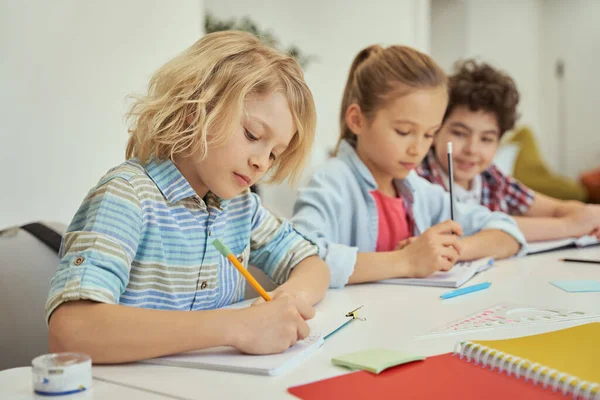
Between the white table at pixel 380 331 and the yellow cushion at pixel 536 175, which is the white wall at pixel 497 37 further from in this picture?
the white table at pixel 380 331

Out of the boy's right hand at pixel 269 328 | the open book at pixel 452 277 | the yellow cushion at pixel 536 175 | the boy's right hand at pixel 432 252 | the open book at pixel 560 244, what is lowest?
the yellow cushion at pixel 536 175

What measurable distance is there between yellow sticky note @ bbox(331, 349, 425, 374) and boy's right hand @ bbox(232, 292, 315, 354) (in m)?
0.07

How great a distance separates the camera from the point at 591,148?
20.1 ft

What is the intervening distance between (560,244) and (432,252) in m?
0.60

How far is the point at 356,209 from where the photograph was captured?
1.58m

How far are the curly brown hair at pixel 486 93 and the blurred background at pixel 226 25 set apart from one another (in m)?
1.08

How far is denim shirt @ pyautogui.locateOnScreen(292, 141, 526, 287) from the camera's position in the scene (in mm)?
1474

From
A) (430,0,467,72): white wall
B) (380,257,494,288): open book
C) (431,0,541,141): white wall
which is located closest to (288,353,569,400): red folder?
(380,257,494,288): open book

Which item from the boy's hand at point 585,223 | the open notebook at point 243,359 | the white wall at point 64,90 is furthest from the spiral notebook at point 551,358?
the white wall at point 64,90

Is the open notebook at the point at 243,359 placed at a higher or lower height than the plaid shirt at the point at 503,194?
higher

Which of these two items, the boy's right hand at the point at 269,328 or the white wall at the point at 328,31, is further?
the white wall at the point at 328,31

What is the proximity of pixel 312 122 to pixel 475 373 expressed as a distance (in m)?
0.54

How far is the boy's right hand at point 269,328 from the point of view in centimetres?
76

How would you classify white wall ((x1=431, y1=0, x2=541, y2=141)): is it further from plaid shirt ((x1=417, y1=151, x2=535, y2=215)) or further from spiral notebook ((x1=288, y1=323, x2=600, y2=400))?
spiral notebook ((x1=288, y1=323, x2=600, y2=400))
